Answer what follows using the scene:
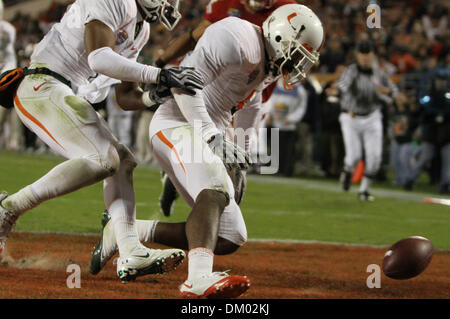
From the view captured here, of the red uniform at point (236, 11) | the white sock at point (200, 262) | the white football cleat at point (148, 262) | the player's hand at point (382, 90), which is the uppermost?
the red uniform at point (236, 11)

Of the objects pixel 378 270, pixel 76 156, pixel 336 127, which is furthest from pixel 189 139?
pixel 336 127

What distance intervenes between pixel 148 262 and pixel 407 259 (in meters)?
1.54

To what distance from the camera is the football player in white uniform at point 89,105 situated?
371cm

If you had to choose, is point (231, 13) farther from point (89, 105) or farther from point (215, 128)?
point (215, 128)

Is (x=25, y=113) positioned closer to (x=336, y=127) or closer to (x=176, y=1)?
(x=176, y=1)

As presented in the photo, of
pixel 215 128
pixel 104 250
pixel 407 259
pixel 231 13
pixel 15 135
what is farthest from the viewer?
pixel 15 135

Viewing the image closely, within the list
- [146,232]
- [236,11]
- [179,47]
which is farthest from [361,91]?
Result: [146,232]

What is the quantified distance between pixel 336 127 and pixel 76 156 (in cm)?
933

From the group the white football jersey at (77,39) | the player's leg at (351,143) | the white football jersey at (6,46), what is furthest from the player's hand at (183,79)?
the player's leg at (351,143)

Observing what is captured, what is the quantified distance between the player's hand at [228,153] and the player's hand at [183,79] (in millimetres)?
273

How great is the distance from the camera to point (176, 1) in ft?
14.1

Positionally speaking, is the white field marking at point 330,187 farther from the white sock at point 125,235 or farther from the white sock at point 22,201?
the white sock at point 22,201

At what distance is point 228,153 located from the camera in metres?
3.52
